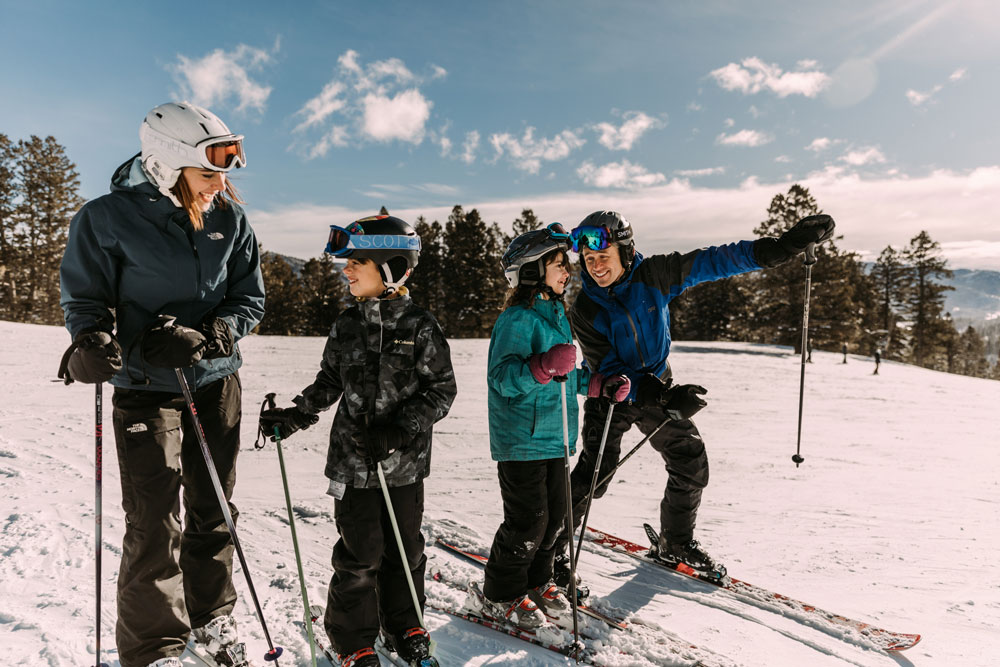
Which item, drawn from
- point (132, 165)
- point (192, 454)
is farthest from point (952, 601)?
point (132, 165)

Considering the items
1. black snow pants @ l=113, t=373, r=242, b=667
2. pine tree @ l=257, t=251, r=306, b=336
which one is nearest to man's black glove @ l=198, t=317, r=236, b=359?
black snow pants @ l=113, t=373, r=242, b=667

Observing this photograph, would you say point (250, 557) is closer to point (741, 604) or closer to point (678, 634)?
point (678, 634)

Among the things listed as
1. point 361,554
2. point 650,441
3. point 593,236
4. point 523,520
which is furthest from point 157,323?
point 650,441

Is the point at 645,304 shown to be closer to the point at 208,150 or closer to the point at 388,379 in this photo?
the point at 388,379

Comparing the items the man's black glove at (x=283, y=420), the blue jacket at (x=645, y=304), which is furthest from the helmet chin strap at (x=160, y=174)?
the blue jacket at (x=645, y=304)

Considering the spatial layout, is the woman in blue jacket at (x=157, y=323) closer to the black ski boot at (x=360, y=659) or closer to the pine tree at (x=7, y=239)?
the black ski boot at (x=360, y=659)

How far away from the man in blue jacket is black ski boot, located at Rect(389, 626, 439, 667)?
1214mm

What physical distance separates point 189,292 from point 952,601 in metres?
4.98

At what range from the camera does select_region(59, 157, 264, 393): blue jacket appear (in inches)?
89.2

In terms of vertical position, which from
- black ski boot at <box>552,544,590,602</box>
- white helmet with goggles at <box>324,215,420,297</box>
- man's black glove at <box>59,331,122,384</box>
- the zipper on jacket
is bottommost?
black ski boot at <box>552,544,590,602</box>

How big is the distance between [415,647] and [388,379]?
1.34 metres

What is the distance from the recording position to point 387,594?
9.35ft

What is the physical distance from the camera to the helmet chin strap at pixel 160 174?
2408 millimetres

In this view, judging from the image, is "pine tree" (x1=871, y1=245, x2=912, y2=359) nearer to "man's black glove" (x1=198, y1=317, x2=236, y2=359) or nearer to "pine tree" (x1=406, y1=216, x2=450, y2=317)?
"pine tree" (x1=406, y1=216, x2=450, y2=317)
